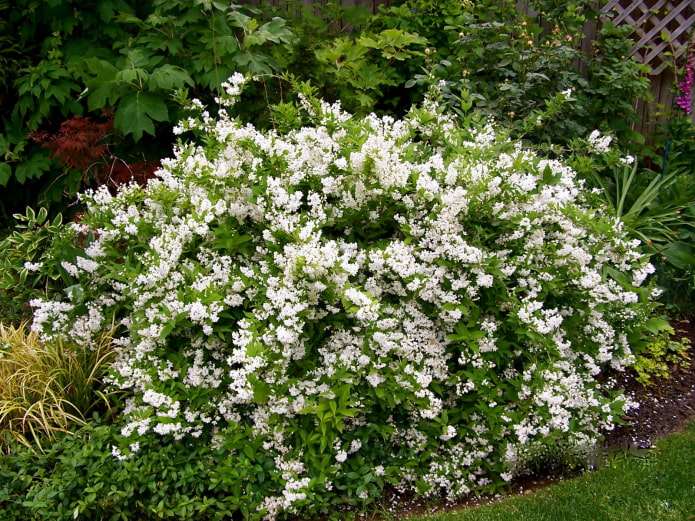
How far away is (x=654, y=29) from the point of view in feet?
20.1

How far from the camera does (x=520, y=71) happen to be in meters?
5.36

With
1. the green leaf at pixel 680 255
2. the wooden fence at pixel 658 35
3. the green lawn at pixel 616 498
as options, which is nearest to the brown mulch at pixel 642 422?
the green lawn at pixel 616 498

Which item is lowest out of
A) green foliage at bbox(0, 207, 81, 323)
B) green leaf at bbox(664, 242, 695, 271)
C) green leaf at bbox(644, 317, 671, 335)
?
green foliage at bbox(0, 207, 81, 323)

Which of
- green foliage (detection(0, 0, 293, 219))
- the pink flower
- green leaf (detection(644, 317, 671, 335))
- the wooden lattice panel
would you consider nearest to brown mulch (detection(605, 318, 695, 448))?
green leaf (detection(644, 317, 671, 335))

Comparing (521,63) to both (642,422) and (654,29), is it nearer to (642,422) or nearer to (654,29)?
(654,29)

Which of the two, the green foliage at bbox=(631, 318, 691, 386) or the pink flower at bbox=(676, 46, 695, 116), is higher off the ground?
the pink flower at bbox=(676, 46, 695, 116)

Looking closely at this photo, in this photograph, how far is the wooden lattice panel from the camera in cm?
611

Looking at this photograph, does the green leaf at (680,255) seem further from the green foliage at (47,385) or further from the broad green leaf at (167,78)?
the green foliage at (47,385)

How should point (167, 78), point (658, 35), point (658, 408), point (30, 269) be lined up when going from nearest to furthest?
1. point (30, 269)
2. point (658, 408)
3. point (167, 78)
4. point (658, 35)

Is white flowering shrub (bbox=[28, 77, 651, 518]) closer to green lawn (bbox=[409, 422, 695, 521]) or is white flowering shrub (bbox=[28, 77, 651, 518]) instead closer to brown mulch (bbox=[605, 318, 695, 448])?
green lawn (bbox=[409, 422, 695, 521])

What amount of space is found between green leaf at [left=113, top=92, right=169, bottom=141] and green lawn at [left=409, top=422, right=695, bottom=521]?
3.21 meters

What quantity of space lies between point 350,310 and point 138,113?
2.63 metres

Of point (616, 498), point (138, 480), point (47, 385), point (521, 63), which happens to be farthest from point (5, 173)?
point (616, 498)

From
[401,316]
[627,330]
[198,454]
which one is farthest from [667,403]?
[198,454]
